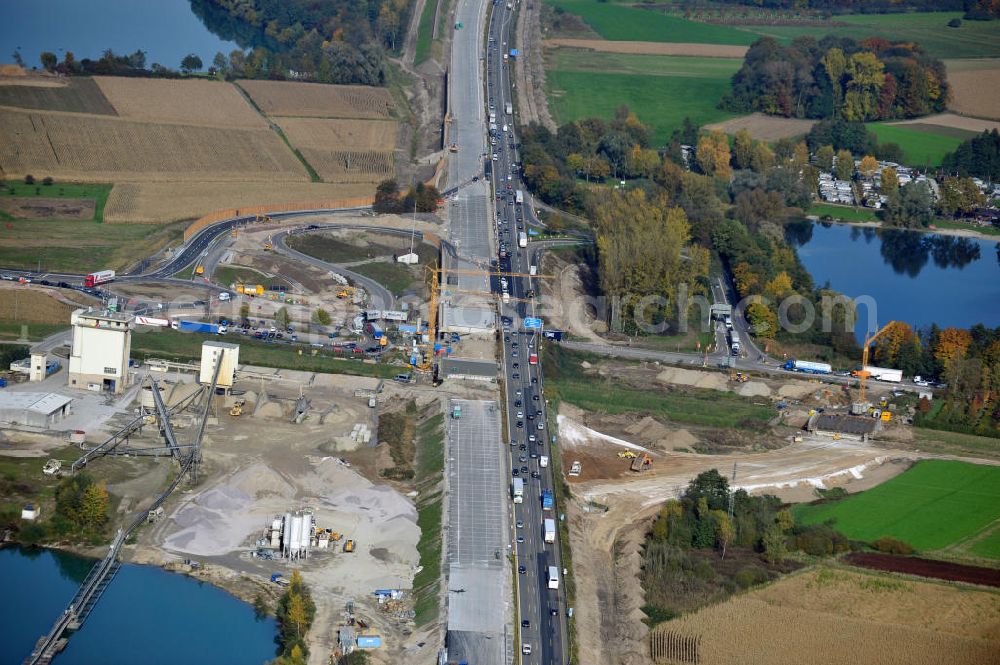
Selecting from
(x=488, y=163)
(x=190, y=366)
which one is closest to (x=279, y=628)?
(x=190, y=366)

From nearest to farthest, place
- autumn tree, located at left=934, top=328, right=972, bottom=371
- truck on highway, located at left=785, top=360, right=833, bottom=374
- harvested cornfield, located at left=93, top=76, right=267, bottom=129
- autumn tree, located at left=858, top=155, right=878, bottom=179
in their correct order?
1. autumn tree, located at left=934, top=328, right=972, bottom=371
2. truck on highway, located at left=785, top=360, right=833, bottom=374
3. harvested cornfield, located at left=93, top=76, right=267, bottom=129
4. autumn tree, located at left=858, top=155, right=878, bottom=179

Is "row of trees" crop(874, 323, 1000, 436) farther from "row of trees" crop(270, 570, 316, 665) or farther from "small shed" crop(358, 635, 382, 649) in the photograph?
"row of trees" crop(270, 570, 316, 665)

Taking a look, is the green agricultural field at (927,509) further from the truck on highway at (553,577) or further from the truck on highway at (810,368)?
the truck on highway at (553,577)

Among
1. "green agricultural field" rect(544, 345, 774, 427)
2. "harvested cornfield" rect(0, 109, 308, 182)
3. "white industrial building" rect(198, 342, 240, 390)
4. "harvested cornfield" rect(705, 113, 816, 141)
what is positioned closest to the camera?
"white industrial building" rect(198, 342, 240, 390)

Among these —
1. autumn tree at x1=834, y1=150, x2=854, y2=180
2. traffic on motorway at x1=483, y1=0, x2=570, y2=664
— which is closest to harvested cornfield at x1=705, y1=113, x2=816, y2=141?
autumn tree at x1=834, y1=150, x2=854, y2=180

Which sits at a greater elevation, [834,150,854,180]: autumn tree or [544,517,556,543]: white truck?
[834,150,854,180]: autumn tree

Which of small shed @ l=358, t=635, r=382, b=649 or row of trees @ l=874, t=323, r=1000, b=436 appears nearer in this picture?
small shed @ l=358, t=635, r=382, b=649

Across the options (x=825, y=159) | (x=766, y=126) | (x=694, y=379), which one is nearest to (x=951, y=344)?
(x=694, y=379)
